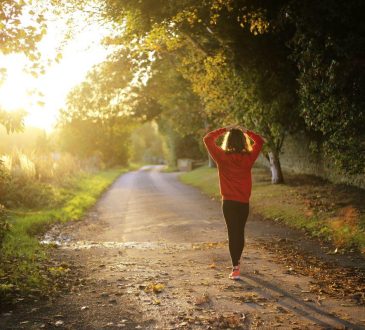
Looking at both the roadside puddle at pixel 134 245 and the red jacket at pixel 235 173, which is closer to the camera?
the red jacket at pixel 235 173

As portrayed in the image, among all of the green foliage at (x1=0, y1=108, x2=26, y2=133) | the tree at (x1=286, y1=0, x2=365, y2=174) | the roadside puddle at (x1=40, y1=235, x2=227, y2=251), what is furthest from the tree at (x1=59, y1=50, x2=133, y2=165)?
the green foliage at (x1=0, y1=108, x2=26, y2=133)

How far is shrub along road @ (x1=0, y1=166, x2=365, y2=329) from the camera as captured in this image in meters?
5.41

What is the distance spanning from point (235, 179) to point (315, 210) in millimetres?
6994

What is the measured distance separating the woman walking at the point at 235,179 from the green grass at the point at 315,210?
10.3ft

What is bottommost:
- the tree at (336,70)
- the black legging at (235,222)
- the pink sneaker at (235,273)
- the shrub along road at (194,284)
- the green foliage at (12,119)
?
the shrub along road at (194,284)

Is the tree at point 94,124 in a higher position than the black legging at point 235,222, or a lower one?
higher

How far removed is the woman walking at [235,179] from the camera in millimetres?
7219

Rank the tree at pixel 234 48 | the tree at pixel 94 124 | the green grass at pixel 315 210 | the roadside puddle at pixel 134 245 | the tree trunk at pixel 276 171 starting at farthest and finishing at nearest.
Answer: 1. the tree at pixel 94 124
2. the tree trunk at pixel 276 171
3. the tree at pixel 234 48
4. the green grass at pixel 315 210
5. the roadside puddle at pixel 134 245

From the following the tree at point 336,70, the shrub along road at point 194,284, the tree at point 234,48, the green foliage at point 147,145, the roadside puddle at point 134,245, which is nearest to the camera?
the shrub along road at point 194,284

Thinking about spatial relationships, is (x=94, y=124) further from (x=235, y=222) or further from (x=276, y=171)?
(x=235, y=222)

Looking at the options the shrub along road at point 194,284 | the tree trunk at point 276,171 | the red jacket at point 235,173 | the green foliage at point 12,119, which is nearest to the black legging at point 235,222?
the red jacket at point 235,173

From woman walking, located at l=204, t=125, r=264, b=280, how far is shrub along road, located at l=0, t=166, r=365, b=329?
0.67 m

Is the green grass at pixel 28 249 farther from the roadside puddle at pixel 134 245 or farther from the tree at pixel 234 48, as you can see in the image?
the tree at pixel 234 48

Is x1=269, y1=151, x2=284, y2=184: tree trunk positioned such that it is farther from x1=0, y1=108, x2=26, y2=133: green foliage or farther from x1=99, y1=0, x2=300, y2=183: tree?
x1=0, y1=108, x2=26, y2=133: green foliage
